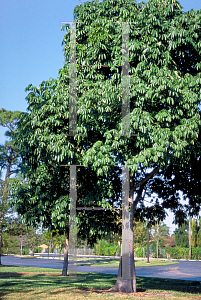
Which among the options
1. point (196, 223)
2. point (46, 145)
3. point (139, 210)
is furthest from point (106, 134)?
point (196, 223)

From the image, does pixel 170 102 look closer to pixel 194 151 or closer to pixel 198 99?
pixel 198 99

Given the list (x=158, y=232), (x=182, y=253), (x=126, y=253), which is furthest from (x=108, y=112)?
(x=182, y=253)

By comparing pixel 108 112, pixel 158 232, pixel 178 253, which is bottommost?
pixel 178 253

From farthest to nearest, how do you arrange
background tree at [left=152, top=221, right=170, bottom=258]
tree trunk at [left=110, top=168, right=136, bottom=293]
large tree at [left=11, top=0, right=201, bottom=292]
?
1. background tree at [left=152, top=221, right=170, bottom=258]
2. tree trunk at [left=110, top=168, right=136, bottom=293]
3. large tree at [left=11, top=0, right=201, bottom=292]

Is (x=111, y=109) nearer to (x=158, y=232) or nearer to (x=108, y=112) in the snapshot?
(x=108, y=112)

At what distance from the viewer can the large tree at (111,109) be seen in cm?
1031

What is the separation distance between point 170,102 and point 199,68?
1826 mm

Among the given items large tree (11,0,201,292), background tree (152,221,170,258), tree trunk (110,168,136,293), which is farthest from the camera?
background tree (152,221,170,258)

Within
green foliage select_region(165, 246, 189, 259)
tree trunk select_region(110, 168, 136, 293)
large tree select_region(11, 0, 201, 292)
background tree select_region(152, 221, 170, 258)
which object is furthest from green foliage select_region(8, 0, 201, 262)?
green foliage select_region(165, 246, 189, 259)

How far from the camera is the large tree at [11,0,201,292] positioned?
10.3 metres

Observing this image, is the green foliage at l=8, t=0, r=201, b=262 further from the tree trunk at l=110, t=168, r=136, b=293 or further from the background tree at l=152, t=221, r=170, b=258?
the background tree at l=152, t=221, r=170, b=258

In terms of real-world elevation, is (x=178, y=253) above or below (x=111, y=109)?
below

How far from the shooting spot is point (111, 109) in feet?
34.9

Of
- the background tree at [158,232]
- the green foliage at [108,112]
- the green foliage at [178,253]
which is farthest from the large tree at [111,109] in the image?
the green foliage at [178,253]
